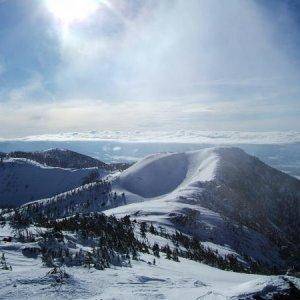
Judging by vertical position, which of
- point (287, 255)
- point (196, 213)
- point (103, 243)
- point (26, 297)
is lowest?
point (287, 255)

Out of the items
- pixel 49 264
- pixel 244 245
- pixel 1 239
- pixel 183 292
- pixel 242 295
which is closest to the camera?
pixel 242 295

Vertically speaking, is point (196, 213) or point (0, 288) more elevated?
point (0, 288)

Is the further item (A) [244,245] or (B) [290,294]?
(A) [244,245]

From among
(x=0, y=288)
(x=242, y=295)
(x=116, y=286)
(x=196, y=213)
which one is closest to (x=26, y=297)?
(x=0, y=288)

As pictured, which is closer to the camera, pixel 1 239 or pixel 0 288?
pixel 0 288

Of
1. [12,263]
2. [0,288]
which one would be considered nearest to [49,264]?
[12,263]

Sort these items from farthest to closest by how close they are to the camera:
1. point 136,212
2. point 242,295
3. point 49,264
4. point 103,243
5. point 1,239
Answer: point 136,212 < point 103,243 < point 1,239 < point 49,264 < point 242,295

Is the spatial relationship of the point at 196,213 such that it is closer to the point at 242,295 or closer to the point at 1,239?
the point at 1,239

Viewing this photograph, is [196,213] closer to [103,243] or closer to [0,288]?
[103,243]

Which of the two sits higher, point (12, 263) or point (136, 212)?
point (12, 263)
